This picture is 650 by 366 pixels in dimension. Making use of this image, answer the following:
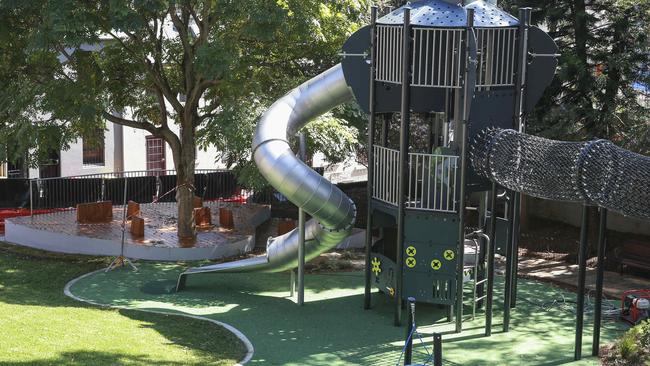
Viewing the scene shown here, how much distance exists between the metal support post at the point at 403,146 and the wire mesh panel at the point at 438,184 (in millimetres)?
235

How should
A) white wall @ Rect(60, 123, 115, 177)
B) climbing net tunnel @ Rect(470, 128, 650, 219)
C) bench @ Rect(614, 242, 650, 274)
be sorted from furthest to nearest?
1. white wall @ Rect(60, 123, 115, 177)
2. bench @ Rect(614, 242, 650, 274)
3. climbing net tunnel @ Rect(470, 128, 650, 219)

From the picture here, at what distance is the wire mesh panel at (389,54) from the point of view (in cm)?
1608

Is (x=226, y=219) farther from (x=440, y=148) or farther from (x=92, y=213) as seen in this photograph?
(x=440, y=148)

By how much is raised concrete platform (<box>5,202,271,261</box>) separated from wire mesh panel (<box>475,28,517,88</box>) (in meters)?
9.54

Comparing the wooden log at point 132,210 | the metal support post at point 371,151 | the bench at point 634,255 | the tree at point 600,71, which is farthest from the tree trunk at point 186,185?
the bench at point 634,255

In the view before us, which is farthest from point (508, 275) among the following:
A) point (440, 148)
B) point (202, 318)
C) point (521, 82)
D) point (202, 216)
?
point (202, 216)

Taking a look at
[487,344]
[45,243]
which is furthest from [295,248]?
[45,243]

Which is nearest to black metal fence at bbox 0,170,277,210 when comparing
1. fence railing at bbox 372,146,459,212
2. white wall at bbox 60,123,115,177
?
white wall at bbox 60,123,115,177

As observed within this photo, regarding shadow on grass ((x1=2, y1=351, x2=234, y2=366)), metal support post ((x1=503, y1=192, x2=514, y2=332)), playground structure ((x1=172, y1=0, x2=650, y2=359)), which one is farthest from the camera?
metal support post ((x1=503, y1=192, x2=514, y2=332))

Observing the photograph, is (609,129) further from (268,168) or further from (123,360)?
(123,360)

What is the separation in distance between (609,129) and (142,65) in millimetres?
12046

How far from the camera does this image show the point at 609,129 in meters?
22.3

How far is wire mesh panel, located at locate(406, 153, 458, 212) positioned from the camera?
16047 mm

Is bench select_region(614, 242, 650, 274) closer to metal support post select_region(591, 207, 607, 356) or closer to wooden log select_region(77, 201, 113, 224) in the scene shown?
metal support post select_region(591, 207, 607, 356)
